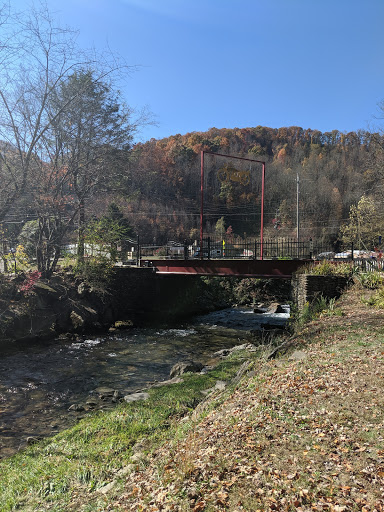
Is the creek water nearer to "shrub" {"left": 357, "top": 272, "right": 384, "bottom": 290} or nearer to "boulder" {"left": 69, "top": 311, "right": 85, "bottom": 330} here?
"boulder" {"left": 69, "top": 311, "right": 85, "bottom": 330}

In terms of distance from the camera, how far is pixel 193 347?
593 inches

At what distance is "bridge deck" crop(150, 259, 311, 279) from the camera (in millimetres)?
17938

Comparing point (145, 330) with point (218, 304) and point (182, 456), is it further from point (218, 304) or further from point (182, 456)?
point (182, 456)

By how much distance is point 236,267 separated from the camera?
19.0 meters

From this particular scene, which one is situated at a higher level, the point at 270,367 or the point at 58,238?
the point at 58,238

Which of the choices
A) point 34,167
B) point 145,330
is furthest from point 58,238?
point 145,330

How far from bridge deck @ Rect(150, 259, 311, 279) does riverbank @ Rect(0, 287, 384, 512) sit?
33.4 feet

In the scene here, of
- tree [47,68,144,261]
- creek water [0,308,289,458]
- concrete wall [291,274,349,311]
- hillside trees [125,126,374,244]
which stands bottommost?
creek water [0,308,289,458]

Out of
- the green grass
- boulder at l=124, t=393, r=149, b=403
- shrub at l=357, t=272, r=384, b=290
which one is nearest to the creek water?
boulder at l=124, t=393, r=149, b=403

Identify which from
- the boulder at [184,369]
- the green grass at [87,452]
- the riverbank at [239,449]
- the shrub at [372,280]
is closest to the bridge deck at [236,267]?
the shrub at [372,280]

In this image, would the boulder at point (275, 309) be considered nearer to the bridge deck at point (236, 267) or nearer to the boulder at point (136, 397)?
the bridge deck at point (236, 267)

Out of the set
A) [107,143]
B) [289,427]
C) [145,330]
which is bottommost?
[145,330]

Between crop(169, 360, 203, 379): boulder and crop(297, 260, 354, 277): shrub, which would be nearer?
crop(169, 360, 203, 379): boulder

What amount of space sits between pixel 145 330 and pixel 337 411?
14.9 meters
